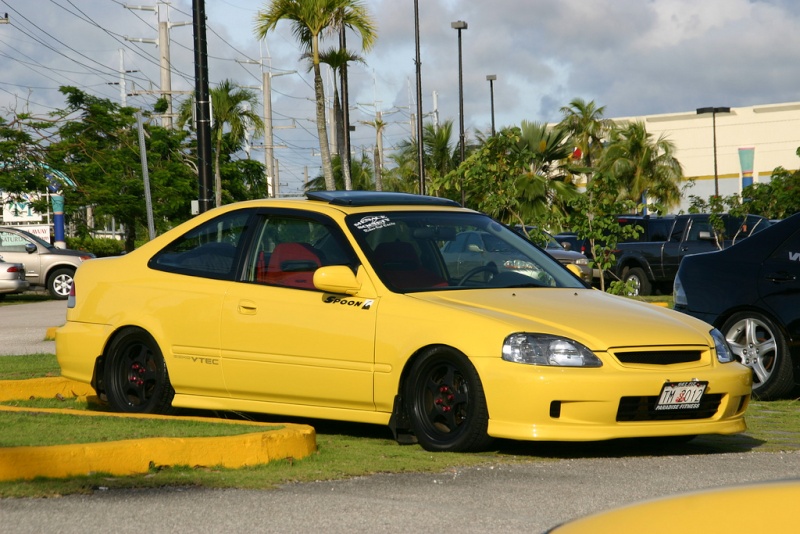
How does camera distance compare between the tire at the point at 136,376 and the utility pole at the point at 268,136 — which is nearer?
the tire at the point at 136,376

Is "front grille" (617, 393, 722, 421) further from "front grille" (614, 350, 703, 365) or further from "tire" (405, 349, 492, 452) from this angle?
"tire" (405, 349, 492, 452)

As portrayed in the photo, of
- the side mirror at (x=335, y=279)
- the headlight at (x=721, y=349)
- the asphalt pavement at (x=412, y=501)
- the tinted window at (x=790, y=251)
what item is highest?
the tinted window at (x=790, y=251)

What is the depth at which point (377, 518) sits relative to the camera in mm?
5301

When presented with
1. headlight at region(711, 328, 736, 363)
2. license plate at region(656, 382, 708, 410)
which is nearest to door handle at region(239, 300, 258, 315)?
license plate at region(656, 382, 708, 410)

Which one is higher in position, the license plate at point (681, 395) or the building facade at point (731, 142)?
the building facade at point (731, 142)

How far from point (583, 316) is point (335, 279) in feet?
4.80

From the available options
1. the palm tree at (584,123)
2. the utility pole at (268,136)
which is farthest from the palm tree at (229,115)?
the palm tree at (584,123)

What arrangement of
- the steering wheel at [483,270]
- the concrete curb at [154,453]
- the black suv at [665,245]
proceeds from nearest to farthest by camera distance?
the concrete curb at [154,453] < the steering wheel at [483,270] < the black suv at [665,245]

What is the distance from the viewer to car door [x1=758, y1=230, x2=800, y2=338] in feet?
30.7

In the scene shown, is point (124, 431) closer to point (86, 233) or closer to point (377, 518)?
point (377, 518)

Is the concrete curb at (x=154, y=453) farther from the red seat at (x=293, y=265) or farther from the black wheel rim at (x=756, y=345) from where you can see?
the black wheel rim at (x=756, y=345)

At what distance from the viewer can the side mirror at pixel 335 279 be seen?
7383 millimetres

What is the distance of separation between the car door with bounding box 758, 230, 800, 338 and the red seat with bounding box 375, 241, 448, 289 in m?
3.10

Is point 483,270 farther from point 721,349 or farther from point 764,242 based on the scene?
point 764,242
